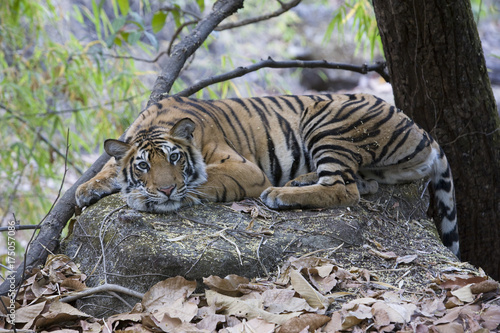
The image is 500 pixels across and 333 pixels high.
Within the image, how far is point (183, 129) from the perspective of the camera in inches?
113

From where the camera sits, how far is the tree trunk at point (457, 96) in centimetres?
327

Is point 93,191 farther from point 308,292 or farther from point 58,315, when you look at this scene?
point 308,292

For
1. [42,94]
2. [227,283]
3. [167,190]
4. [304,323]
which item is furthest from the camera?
[42,94]

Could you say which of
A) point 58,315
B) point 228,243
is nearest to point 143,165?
point 228,243

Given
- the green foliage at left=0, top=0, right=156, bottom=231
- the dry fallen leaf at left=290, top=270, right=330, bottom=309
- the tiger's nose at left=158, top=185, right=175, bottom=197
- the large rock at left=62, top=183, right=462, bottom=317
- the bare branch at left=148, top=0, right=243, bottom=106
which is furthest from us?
the green foliage at left=0, top=0, right=156, bottom=231

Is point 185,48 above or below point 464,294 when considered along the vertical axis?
above

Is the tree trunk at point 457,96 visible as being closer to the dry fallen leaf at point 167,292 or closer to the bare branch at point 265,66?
the bare branch at point 265,66

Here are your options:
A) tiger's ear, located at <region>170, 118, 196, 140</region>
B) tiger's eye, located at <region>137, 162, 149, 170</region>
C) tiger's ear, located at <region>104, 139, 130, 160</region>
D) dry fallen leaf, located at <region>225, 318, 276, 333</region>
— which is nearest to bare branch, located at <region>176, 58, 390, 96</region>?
tiger's ear, located at <region>170, 118, 196, 140</region>

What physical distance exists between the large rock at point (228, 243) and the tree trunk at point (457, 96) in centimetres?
90

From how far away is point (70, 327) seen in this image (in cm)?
205

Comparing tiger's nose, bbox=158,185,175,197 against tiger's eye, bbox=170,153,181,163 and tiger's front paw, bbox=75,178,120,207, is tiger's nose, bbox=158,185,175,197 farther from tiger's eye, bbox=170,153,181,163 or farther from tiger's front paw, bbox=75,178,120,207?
tiger's front paw, bbox=75,178,120,207

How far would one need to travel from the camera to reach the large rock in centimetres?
228

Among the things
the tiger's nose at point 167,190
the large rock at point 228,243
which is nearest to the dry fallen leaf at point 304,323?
the large rock at point 228,243

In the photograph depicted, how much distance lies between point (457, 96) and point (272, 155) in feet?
4.47
